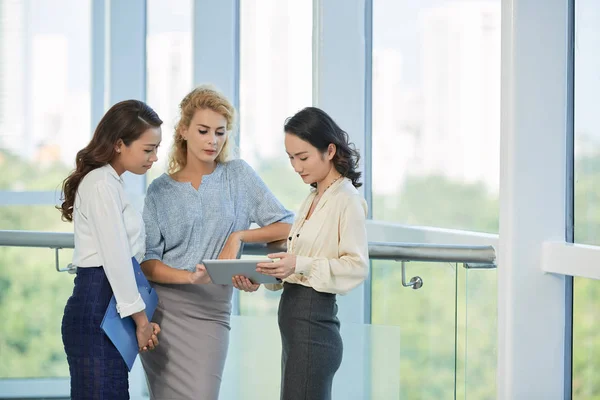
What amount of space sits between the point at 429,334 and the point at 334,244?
662 millimetres

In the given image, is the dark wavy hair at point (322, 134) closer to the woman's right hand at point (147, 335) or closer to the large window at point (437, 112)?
the woman's right hand at point (147, 335)

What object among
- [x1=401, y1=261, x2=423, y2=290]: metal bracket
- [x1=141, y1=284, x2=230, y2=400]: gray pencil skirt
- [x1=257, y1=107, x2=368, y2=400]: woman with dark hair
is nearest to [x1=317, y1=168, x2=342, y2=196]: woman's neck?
[x1=257, y1=107, x2=368, y2=400]: woman with dark hair

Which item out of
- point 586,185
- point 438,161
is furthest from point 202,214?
point 438,161

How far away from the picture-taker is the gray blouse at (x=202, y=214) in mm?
3180

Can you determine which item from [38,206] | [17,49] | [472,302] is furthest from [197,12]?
[472,302]

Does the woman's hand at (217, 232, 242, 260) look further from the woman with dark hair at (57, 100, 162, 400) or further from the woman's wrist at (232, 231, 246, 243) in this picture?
the woman with dark hair at (57, 100, 162, 400)

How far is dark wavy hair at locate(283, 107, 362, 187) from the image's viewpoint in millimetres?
2885

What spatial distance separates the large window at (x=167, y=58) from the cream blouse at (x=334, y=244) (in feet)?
11.5

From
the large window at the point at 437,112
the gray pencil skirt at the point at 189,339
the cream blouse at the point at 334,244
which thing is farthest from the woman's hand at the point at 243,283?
the large window at the point at 437,112

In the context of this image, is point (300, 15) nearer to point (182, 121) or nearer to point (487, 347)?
point (182, 121)

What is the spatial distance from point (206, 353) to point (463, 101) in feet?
5.86

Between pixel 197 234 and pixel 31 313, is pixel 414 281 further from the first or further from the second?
pixel 31 313

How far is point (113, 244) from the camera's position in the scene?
2.83 m

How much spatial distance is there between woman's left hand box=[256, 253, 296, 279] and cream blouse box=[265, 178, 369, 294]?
0.8 inches
